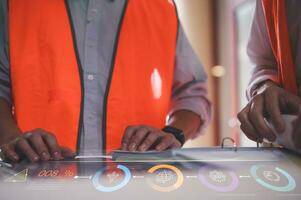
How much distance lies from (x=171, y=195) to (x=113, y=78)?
1.58 ft

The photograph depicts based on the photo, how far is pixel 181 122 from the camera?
2.71 feet

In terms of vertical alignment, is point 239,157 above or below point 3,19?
below

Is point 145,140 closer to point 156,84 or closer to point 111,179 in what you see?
point 111,179

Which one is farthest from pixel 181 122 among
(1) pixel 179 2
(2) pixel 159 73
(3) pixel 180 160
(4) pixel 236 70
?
(1) pixel 179 2

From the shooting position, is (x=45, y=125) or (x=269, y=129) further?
(x=45, y=125)

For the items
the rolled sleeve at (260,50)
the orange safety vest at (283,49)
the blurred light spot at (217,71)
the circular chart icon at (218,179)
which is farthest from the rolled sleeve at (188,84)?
the blurred light spot at (217,71)

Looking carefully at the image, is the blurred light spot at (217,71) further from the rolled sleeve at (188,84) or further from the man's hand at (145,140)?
the man's hand at (145,140)

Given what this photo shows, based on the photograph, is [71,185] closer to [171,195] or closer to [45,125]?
[171,195]

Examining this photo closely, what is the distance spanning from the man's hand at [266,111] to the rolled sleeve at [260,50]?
172mm

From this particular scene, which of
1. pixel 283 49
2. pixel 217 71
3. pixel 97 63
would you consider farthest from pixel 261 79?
pixel 217 71

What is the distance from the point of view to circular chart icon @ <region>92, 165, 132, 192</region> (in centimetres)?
34

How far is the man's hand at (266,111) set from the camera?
481mm

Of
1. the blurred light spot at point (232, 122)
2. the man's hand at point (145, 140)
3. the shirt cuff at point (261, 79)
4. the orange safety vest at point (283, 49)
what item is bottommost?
the blurred light spot at point (232, 122)

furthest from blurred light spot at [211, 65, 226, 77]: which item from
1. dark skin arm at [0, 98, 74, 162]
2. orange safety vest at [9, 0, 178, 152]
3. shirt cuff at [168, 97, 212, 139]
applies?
dark skin arm at [0, 98, 74, 162]
